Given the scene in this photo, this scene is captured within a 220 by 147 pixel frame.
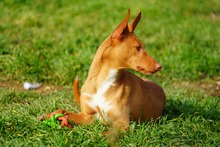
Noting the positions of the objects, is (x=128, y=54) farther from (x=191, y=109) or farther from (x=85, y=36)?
(x=85, y=36)

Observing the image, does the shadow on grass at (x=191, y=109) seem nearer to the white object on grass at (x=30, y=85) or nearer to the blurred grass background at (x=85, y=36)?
the blurred grass background at (x=85, y=36)

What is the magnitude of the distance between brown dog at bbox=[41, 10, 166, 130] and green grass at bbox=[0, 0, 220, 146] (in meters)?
0.14

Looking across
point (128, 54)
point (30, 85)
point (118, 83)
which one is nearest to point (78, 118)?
point (118, 83)

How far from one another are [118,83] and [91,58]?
2.71 meters

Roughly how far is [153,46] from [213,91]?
5.09ft

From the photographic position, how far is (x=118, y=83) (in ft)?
15.4

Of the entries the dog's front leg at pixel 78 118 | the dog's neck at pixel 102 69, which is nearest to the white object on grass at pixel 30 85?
the dog's front leg at pixel 78 118

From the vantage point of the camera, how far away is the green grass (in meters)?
4.70

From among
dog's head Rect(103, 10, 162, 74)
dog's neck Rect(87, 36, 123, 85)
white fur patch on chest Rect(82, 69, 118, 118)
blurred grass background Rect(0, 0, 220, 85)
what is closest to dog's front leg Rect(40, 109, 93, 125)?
white fur patch on chest Rect(82, 69, 118, 118)

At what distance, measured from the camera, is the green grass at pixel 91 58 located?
15.4 feet

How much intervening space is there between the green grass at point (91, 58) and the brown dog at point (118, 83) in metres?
0.14

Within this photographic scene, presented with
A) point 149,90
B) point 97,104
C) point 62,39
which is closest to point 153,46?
point 62,39

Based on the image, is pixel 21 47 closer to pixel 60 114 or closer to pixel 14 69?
pixel 14 69

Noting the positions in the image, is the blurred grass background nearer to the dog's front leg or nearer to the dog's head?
the dog's front leg
